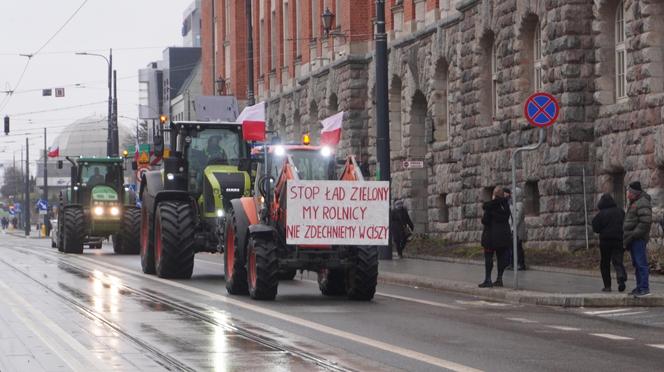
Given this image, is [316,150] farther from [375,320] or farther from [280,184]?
[375,320]

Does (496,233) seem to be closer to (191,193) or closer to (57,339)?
(191,193)

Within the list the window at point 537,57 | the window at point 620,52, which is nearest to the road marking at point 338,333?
the window at point 620,52

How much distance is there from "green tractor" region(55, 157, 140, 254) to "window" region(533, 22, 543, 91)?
13895mm

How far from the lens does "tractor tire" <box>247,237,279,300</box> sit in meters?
21.2

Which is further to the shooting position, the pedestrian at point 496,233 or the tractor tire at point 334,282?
the pedestrian at point 496,233

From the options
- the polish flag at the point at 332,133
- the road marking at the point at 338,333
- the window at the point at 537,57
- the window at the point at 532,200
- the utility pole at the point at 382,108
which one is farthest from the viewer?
the utility pole at the point at 382,108

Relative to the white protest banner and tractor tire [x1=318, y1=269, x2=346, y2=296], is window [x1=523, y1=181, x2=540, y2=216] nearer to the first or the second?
tractor tire [x1=318, y1=269, x2=346, y2=296]

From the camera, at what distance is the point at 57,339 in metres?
15.2

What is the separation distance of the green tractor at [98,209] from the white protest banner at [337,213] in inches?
806

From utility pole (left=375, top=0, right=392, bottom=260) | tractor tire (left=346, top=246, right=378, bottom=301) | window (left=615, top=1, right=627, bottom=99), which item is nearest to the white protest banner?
tractor tire (left=346, top=246, right=378, bottom=301)

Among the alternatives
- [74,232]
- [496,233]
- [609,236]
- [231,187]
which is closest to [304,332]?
[609,236]

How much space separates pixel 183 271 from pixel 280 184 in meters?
5.80

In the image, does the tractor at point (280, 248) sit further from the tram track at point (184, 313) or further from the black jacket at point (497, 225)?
the black jacket at point (497, 225)

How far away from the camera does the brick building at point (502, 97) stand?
27797 millimetres
